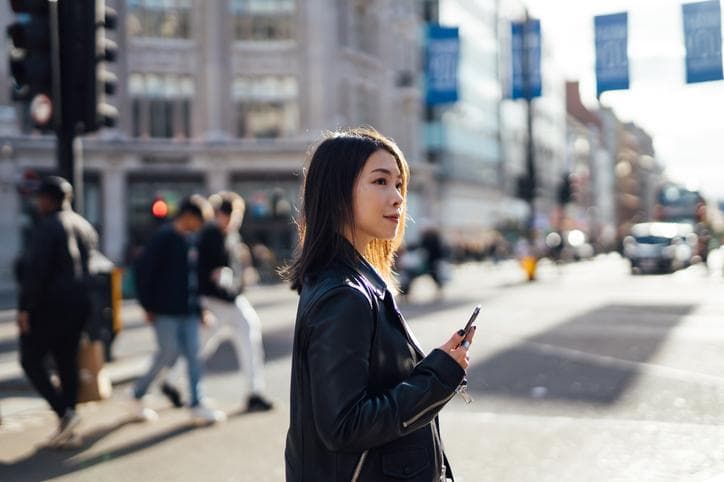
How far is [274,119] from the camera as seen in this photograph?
129ft

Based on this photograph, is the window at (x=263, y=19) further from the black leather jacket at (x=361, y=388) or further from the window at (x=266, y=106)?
the black leather jacket at (x=361, y=388)

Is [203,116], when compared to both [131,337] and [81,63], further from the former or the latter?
[81,63]

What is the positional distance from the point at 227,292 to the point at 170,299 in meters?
0.54

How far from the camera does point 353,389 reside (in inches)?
82.6

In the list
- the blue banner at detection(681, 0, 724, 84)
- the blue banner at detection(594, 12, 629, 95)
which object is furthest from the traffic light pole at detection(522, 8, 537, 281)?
the blue banner at detection(681, 0, 724, 84)

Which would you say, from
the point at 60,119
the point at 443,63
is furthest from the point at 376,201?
the point at 443,63

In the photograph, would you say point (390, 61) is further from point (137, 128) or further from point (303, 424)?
point (303, 424)

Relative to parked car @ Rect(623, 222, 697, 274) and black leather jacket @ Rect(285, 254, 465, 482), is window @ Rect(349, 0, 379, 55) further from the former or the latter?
black leather jacket @ Rect(285, 254, 465, 482)

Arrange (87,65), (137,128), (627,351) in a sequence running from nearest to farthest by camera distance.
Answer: (87,65), (627,351), (137,128)

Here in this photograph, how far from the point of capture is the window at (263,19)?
3931 centimetres

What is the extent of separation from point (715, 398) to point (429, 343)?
4.82m

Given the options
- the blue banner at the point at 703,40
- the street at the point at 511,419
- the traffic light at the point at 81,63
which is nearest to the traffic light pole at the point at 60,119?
the traffic light at the point at 81,63

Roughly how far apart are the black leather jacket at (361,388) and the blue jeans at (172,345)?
520 centimetres

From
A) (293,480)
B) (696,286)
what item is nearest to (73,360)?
(293,480)
